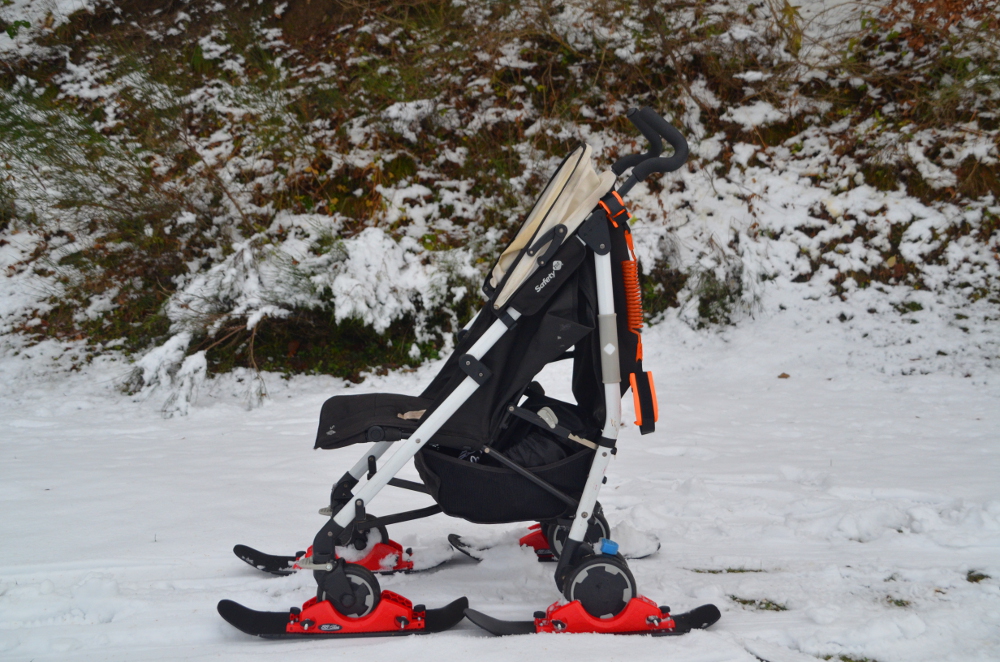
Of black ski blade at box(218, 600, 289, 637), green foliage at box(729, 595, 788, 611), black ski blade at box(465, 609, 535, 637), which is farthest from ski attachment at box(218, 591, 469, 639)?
green foliage at box(729, 595, 788, 611)

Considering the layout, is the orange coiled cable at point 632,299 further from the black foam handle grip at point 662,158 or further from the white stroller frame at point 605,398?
the black foam handle grip at point 662,158

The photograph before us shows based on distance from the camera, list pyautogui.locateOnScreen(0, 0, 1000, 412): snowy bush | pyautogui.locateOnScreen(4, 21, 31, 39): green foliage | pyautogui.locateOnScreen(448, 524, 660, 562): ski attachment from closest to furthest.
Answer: pyautogui.locateOnScreen(448, 524, 660, 562): ski attachment
pyautogui.locateOnScreen(0, 0, 1000, 412): snowy bush
pyautogui.locateOnScreen(4, 21, 31, 39): green foliage

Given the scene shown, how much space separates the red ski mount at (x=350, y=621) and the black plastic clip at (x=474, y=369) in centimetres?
84

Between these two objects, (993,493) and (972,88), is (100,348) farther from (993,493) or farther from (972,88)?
(972,88)

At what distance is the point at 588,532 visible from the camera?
8.44ft

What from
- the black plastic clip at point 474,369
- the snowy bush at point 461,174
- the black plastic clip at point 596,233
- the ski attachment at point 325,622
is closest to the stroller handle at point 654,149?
the black plastic clip at point 596,233

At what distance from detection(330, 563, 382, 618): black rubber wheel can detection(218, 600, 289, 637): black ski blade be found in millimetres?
192

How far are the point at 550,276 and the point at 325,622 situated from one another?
4.69 ft

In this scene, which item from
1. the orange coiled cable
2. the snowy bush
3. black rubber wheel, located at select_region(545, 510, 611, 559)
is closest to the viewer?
the orange coiled cable

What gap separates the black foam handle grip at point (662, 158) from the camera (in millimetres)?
2205

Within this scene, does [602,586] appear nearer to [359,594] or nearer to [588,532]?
[588,532]

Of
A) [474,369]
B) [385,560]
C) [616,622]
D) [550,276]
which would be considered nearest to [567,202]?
[550,276]

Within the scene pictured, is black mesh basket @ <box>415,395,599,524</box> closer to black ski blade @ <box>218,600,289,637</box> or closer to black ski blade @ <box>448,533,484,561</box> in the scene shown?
black ski blade @ <box>448,533,484,561</box>

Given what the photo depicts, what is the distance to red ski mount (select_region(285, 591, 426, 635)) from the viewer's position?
7.04 ft
